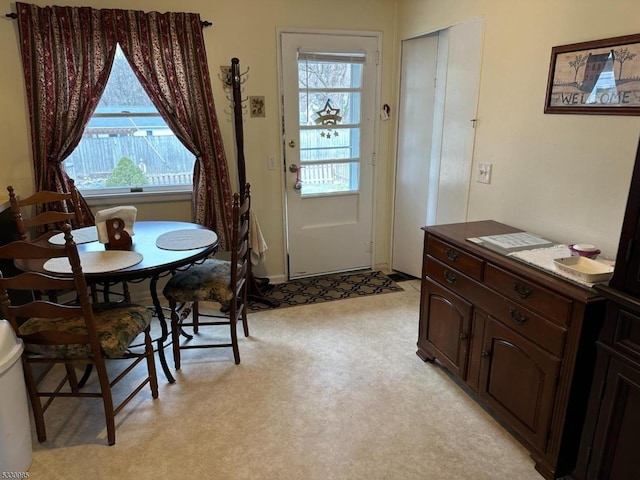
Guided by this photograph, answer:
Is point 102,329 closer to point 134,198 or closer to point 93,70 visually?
point 134,198

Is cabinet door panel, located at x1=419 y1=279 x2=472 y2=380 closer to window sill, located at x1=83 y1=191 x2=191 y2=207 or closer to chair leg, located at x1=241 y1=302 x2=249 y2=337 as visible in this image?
chair leg, located at x1=241 y1=302 x2=249 y2=337

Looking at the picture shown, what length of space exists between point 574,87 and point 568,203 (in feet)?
1.89

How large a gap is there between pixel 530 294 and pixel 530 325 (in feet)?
0.45

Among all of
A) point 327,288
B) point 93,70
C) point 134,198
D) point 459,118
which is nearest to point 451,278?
Result: point 459,118

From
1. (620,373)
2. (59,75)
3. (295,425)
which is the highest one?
(59,75)

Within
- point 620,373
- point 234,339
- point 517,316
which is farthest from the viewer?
point 234,339

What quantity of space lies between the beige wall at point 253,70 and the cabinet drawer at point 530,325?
220 cm

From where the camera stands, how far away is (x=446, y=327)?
2.44 meters

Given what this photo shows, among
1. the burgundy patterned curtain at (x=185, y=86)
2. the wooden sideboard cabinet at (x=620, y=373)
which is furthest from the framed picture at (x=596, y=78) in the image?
the burgundy patterned curtain at (x=185, y=86)

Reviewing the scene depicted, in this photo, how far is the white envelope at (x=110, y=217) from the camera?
7.74 ft

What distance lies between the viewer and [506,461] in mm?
1932

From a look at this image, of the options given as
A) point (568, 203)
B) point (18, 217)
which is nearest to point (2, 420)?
point (18, 217)

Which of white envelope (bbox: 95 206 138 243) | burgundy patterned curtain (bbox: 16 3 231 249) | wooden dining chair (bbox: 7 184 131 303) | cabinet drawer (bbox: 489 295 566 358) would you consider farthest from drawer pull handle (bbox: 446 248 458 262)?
wooden dining chair (bbox: 7 184 131 303)

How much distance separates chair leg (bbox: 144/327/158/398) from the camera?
2.28 meters
